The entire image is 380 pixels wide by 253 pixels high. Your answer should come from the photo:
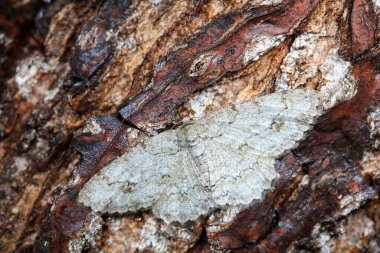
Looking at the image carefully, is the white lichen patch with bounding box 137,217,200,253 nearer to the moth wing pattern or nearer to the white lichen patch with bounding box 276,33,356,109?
the moth wing pattern

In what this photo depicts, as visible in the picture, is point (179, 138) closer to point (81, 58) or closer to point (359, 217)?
point (81, 58)

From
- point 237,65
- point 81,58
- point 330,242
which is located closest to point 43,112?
point 81,58

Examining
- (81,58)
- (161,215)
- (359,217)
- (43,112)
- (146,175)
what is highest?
(81,58)

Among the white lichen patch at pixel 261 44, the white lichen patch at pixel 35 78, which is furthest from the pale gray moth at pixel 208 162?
the white lichen patch at pixel 35 78

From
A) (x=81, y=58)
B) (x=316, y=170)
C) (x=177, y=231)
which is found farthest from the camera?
(x=81, y=58)

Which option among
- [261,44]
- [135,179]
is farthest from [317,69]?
[135,179]

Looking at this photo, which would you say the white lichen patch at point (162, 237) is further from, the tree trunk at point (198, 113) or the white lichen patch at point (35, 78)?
the white lichen patch at point (35, 78)

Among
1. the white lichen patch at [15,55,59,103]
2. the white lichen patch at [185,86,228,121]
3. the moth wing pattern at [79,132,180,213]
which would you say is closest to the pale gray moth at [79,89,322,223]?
the moth wing pattern at [79,132,180,213]
